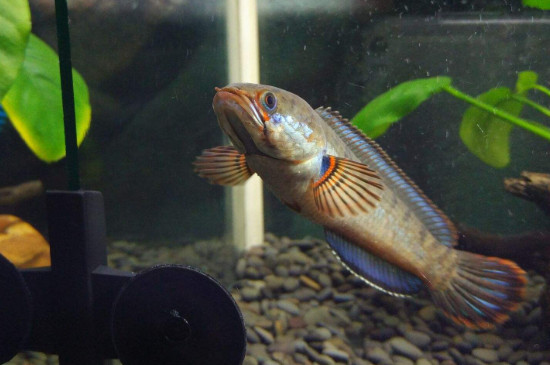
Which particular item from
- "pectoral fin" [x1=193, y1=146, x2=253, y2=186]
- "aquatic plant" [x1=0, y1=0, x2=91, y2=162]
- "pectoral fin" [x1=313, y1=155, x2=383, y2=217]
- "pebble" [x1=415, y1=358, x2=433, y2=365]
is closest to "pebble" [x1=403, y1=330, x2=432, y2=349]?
"pebble" [x1=415, y1=358, x2=433, y2=365]

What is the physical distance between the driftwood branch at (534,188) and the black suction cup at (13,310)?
7.67 feet

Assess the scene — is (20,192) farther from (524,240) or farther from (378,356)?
(524,240)

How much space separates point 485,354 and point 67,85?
2129 millimetres

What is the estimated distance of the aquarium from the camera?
249 centimetres

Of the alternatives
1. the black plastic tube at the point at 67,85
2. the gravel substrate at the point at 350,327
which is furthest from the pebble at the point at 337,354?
the black plastic tube at the point at 67,85

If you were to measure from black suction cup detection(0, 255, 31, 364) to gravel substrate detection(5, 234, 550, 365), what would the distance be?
59 centimetres

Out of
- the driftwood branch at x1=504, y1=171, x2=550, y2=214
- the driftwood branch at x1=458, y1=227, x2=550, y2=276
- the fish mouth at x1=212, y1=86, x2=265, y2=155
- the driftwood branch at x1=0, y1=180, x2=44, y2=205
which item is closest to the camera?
the fish mouth at x1=212, y1=86, x2=265, y2=155

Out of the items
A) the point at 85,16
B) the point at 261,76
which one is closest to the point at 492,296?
the point at 261,76

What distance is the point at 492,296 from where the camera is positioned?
2.11 m

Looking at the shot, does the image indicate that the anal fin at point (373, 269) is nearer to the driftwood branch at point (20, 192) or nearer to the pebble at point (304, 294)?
the pebble at point (304, 294)

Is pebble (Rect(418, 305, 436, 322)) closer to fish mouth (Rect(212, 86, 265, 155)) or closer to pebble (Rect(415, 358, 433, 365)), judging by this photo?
pebble (Rect(415, 358, 433, 365))

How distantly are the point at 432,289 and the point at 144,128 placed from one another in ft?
5.65

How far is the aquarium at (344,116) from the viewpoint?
249 cm

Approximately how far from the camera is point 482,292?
2.12 m
